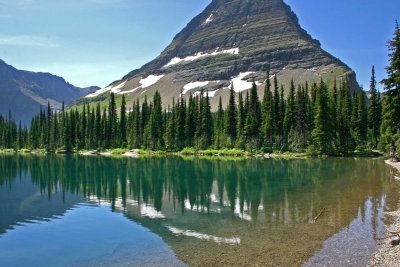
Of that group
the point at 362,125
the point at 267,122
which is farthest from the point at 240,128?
the point at 362,125

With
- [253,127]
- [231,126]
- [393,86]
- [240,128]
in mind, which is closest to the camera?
[393,86]

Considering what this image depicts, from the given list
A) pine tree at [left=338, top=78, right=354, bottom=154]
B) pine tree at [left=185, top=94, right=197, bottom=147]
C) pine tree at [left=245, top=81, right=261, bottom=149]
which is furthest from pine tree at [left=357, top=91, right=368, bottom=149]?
pine tree at [left=185, top=94, right=197, bottom=147]

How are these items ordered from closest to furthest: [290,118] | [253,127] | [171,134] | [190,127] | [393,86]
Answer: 1. [393,86]
2. [290,118]
3. [253,127]
4. [190,127]
5. [171,134]

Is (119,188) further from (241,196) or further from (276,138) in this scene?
(276,138)

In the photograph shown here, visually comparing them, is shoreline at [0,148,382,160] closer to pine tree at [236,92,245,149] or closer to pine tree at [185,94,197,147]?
pine tree at [236,92,245,149]

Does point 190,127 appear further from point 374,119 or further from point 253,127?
point 374,119

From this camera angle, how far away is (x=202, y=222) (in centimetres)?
3011

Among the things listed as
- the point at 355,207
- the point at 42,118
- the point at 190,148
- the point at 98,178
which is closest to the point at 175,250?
the point at 355,207

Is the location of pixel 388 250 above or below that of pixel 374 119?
below

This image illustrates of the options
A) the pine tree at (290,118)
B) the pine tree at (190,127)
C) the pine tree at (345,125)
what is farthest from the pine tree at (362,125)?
the pine tree at (190,127)

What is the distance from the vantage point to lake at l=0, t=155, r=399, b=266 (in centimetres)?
2162

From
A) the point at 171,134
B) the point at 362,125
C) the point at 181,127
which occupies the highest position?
the point at 181,127

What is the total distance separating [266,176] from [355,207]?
26.5 meters

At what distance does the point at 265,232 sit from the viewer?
25.9m
